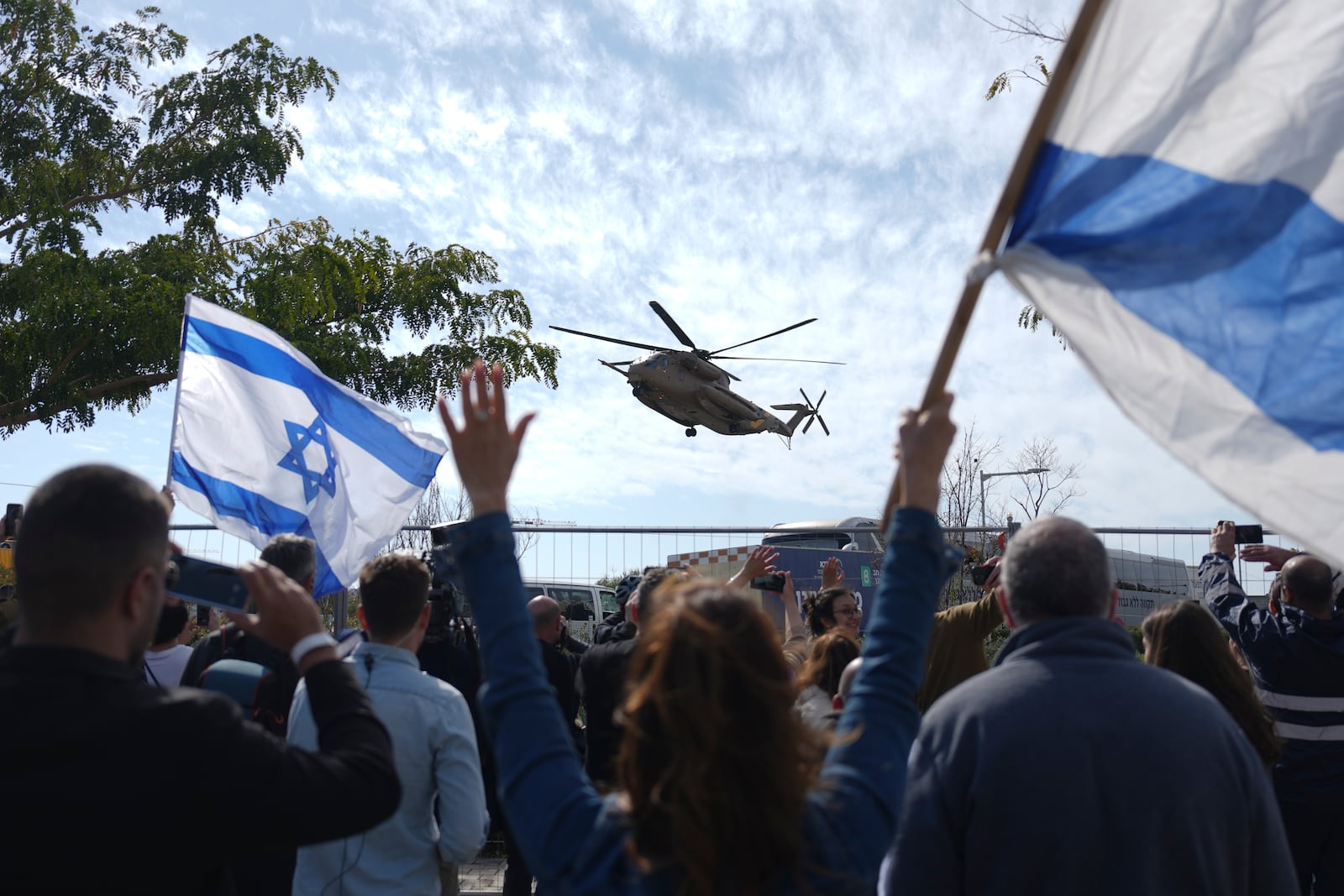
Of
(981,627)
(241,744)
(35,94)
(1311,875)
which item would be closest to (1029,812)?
(241,744)

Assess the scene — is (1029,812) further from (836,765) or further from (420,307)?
(420,307)

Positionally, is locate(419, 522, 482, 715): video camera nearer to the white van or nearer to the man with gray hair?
the man with gray hair

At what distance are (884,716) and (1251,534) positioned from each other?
194 inches

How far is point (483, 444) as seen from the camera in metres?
1.89

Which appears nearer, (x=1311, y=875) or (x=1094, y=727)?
(x=1094, y=727)

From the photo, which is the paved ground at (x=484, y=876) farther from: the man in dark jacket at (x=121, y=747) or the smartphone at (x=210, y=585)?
the man in dark jacket at (x=121, y=747)

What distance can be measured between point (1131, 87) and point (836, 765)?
1886 millimetres

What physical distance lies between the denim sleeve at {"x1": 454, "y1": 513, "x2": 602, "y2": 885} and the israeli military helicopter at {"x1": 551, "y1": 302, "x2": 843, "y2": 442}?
21202 mm

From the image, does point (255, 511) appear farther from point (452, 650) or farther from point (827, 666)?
point (827, 666)

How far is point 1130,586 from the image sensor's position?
12344 mm

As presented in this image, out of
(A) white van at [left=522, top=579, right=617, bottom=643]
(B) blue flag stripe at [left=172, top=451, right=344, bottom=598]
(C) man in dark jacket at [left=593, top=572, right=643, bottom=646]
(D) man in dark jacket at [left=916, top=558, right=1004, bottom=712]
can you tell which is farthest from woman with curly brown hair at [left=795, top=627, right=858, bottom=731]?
(A) white van at [left=522, top=579, right=617, bottom=643]

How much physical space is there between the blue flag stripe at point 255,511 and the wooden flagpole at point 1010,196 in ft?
15.0

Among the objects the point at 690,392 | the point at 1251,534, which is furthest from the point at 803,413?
the point at 1251,534

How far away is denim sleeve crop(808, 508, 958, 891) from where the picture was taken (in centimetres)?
162
